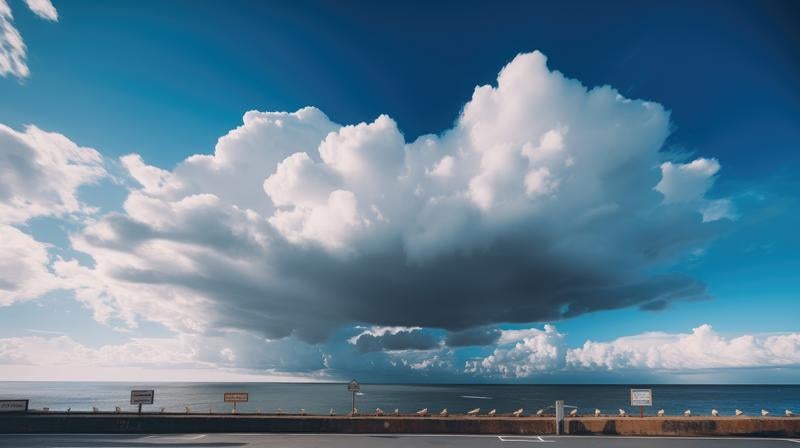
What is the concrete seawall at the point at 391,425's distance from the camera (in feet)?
A: 79.4

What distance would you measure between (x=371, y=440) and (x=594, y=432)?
1226 centimetres

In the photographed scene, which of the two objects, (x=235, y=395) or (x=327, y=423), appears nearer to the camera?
(x=327, y=423)

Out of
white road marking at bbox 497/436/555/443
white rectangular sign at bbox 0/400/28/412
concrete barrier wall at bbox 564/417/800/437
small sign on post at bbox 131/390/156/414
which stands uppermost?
small sign on post at bbox 131/390/156/414

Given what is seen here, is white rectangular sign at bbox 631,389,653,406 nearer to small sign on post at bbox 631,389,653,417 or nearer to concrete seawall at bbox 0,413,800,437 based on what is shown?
small sign on post at bbox 631,389,653,417

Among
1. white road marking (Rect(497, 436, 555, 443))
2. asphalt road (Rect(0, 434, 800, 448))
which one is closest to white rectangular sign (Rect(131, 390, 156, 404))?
asphalt road (Rect(0, 434, 800, 448))

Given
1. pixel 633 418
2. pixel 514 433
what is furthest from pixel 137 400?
pixel 633 418

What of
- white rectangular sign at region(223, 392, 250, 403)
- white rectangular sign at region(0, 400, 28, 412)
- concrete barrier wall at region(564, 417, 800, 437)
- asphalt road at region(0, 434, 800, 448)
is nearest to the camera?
asphalt road at region(0, 434, 800, 448)

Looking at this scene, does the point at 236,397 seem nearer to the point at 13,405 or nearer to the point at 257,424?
the point at 257,424

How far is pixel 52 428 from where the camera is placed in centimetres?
2492

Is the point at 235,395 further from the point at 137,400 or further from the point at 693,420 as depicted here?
the point at 693,420

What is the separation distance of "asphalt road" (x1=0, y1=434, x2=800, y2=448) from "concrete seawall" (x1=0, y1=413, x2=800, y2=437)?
3.28ft

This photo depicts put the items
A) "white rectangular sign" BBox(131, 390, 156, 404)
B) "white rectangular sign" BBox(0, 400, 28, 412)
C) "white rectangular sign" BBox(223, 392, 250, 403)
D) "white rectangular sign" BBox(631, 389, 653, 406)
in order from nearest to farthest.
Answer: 1. "white rectangular sign" BBox(631, 389, 653, 406)
2. "white rectangular sign" BBox(131, 390, 156, 404)
3. "white rectangular sign" BBox(0, 400, 28, 412)
4. "white rectangular sign" BBox(223, 392, 250, 403)

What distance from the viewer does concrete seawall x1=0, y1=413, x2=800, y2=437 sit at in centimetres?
2419

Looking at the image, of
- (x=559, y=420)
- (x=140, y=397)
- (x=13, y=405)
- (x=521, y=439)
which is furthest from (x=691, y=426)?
(x=13, y=405)
